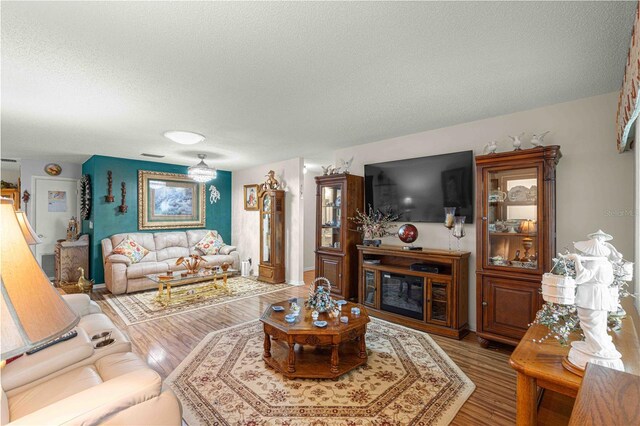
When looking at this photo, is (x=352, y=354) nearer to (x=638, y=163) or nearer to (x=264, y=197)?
(x=638, y=163)

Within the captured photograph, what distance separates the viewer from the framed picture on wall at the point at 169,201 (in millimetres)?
6180

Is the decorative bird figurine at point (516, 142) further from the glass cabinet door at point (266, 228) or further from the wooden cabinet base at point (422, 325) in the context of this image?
the glass cabinet door at point (266, 228)

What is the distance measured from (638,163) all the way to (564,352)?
5.11 feet

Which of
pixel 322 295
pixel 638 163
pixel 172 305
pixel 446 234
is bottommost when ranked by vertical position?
pixel 172 305

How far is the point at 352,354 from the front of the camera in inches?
112

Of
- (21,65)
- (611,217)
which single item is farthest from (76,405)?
(611,217)

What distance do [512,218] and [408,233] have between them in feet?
3.96

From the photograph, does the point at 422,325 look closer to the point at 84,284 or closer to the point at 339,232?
the point at 339,232

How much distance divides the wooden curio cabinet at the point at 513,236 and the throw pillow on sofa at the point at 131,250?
5724mm

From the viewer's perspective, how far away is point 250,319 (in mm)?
3920

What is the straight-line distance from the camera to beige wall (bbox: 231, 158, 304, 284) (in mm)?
5879

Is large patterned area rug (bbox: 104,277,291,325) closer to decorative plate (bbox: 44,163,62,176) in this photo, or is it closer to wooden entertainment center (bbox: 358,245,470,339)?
wooden entertainment center (bbox: 358,245,470,339)

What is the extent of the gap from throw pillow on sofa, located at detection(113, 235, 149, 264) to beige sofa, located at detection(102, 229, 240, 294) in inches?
3.2

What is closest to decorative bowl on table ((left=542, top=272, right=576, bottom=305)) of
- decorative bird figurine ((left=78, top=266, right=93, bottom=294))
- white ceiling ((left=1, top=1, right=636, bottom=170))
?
white ceiling ((left=1, top=1, right=636, bottom=170))
